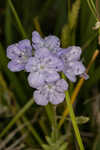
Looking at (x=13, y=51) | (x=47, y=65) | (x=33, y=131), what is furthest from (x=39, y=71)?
(x=33, y=131)

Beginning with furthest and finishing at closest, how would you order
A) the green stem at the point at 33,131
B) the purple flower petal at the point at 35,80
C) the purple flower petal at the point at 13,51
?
1. the green stem at the point at 33,131
2. the purple flower petal at the point at 13,51
3. the purple flower petal at the point at 35,80

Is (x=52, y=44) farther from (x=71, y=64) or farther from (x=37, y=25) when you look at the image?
(x=37, y=25)

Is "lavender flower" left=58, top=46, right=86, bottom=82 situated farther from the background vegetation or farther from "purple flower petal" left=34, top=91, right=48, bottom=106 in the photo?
the background vegetation

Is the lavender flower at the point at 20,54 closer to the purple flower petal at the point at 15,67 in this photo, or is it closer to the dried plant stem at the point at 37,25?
the purple flower petal at the point at 15,67

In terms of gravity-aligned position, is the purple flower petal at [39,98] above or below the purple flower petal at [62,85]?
below

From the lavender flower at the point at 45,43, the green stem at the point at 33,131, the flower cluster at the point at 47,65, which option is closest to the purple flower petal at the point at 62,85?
the flower cluster at the point at 47,65

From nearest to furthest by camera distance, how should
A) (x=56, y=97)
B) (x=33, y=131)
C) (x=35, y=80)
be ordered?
1. (x=35, y=80)
2. (x=56, y=97)
3. (x=33, y=131)

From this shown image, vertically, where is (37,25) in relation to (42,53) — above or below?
above
